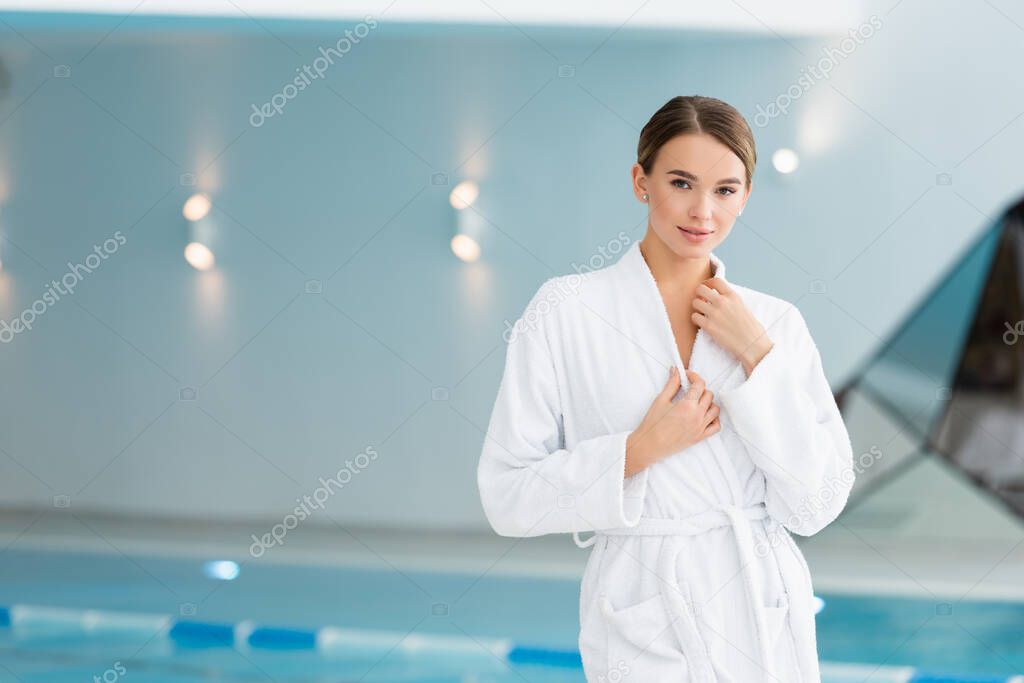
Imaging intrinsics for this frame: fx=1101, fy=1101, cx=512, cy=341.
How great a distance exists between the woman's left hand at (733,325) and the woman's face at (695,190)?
0.22ft

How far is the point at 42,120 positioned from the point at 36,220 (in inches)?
22.7

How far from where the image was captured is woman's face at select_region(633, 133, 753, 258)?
4.52ft

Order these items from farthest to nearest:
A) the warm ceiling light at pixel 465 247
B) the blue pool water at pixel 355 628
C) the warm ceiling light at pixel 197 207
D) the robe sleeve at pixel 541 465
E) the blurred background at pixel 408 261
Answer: the warm ceiling light at pixel 197 207
the warm ceiling light at pixel 465 247
the blurred background at pixel 408 261
the blue pool water at pixel 355 628
the robe sleeve at pixel 541 465

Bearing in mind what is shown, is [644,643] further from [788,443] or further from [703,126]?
[703,126]

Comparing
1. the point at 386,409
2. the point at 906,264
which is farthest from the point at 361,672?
the point at 906,264

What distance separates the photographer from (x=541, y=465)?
1393 mm

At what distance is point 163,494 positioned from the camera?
20.5 ft

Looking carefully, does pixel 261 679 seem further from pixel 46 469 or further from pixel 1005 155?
pixel 1005 155

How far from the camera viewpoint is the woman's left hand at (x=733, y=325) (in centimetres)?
141

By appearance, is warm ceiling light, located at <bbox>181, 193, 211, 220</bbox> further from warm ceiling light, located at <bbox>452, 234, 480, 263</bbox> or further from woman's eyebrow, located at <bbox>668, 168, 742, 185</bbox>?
woman's eyebrow, located at <bbox>668, 168, 742, 185</bbox>

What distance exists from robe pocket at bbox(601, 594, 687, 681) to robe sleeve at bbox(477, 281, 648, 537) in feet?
0.37

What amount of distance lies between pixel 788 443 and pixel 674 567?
0.70 feet

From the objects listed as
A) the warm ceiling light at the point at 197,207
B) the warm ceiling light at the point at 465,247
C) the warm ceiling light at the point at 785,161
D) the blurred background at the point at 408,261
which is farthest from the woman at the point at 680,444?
the warm ceiling light at the point at 197,207

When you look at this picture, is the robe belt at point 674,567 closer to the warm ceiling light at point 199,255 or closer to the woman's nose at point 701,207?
the woman's nose at point 701,207
